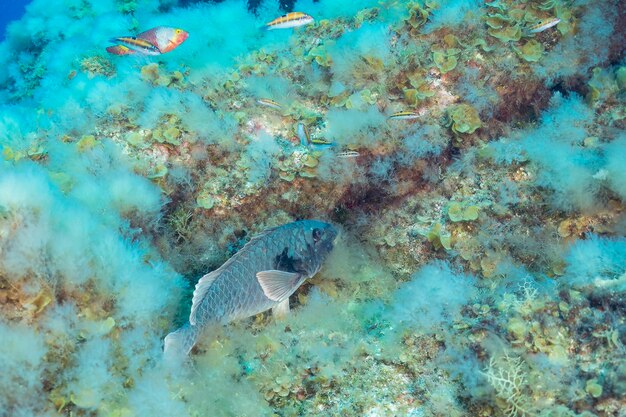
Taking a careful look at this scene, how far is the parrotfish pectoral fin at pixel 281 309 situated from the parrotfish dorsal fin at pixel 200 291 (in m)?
0.74

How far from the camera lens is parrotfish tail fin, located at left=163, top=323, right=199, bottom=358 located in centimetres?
298

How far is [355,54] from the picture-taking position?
483 centimetres

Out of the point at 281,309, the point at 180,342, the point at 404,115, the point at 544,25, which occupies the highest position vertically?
the point at 544,25

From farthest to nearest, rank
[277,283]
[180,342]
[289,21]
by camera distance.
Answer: [289,21] < [277,283] < [180,342]

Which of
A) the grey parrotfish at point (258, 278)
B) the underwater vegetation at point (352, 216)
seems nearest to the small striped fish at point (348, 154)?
the underwater vegetation at point (352, 216)

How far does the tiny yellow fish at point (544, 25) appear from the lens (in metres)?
4.30

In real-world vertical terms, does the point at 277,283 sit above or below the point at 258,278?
below

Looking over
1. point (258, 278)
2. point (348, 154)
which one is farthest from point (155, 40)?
point (258, 278)

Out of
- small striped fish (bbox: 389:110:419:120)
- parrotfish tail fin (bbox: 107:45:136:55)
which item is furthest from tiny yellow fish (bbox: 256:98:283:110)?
parrotfish tail fin (bbox: 107:45:136:55)

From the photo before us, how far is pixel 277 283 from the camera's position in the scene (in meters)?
3.41

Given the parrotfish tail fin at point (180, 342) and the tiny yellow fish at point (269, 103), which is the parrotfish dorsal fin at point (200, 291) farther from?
the tiny yellow fish at point (269, 103)

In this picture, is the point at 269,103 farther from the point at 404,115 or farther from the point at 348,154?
the point at 404,115

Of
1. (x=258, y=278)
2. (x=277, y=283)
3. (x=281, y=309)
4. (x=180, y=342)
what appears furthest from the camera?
(x=281, y=309)

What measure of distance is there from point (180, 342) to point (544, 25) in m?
5.24
